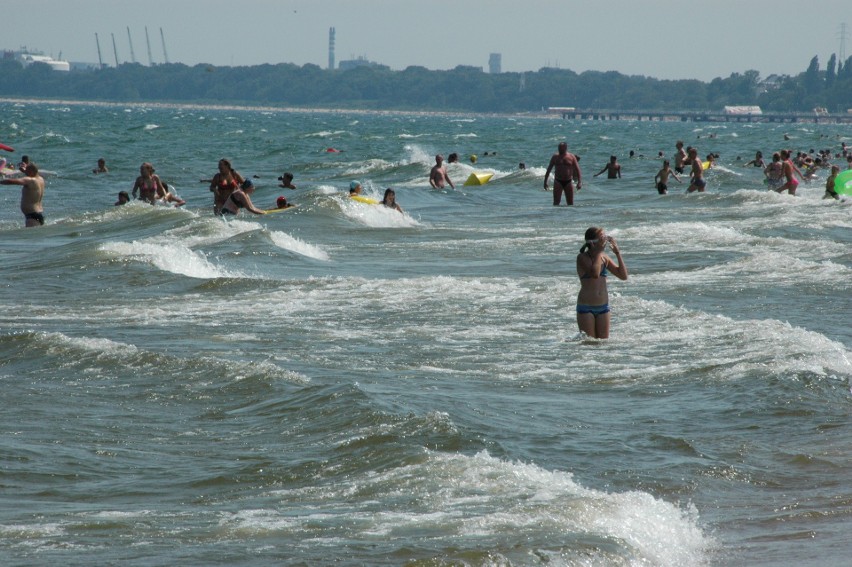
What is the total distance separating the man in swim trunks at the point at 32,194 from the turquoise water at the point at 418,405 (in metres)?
1.07

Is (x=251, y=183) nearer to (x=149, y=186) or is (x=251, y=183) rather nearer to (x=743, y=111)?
(x=149, y=186)

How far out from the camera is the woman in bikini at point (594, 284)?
10250 millimetres

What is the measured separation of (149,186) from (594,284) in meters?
13.7

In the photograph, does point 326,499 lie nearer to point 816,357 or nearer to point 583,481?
point 583,481

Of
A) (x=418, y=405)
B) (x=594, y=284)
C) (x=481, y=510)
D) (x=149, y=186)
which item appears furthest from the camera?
(x=149, y=186)

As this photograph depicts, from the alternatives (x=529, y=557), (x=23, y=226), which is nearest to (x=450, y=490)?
(x=529, y=557)

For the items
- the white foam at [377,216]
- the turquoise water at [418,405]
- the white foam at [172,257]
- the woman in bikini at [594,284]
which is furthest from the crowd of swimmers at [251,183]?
the woman in bikini at [594,284]

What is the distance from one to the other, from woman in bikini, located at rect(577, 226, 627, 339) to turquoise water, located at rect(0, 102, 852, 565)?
0.26 m

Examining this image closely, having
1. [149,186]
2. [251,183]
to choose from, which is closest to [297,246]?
[251,183]

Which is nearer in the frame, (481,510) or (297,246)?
(481,510)

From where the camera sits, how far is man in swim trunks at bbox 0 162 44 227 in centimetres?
1836

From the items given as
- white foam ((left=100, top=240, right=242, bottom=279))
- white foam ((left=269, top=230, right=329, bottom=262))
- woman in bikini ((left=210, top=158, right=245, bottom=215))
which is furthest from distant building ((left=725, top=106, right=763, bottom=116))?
white foam ((left=100, top=240, right=242, bottom=279))

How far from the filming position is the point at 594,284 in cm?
1026

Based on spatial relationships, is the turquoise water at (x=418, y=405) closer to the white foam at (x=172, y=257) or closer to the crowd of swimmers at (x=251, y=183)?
the white foam at (x=172, y=257)
